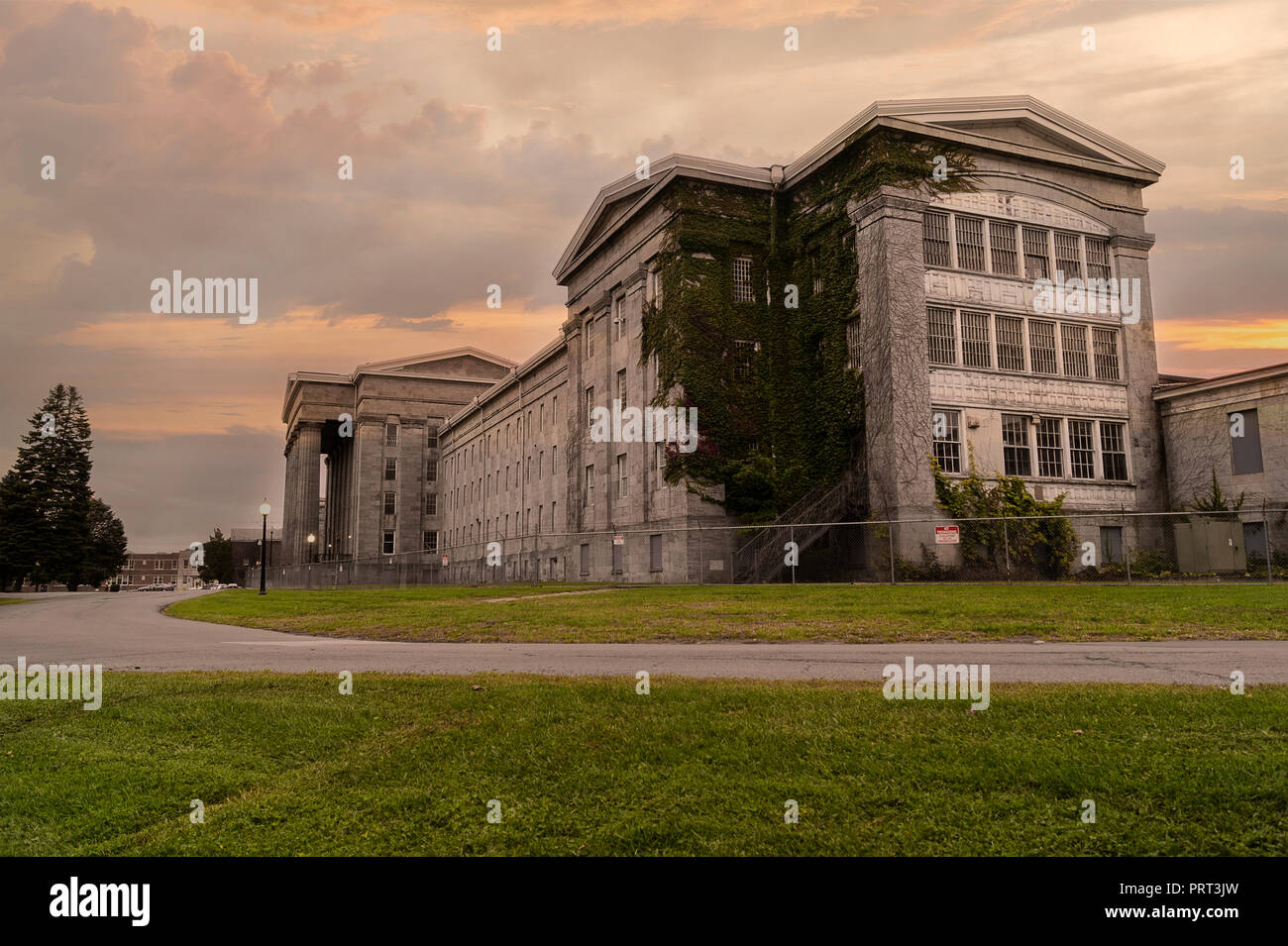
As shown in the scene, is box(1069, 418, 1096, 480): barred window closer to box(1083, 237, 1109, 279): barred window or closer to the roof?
box(1083, 237, 1109, 279): barred window

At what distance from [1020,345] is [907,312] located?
244 inches

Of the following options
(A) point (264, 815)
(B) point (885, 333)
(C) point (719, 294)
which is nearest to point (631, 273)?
(C) point (719, 294)

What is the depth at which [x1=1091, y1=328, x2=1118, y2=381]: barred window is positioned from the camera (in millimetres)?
38969

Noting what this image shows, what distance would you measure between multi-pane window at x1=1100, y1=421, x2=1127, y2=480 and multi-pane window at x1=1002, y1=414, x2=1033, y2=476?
3916mm

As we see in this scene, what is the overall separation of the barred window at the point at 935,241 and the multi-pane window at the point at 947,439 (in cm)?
634

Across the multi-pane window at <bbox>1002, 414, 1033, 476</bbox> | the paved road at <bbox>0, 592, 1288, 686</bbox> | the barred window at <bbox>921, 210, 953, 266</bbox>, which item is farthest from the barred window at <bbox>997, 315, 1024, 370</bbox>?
the paved road at <bbox>0, 592, 1288, 686</bbox>

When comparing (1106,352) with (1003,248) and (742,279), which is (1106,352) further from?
(742,279)

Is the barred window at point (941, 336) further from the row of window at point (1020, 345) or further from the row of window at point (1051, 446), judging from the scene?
the row of window at point (1051, 446)

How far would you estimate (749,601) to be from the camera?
22.9m

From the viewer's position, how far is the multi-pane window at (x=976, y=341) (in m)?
36.6

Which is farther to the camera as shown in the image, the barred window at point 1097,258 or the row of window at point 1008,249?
the barred window at point 1097,258

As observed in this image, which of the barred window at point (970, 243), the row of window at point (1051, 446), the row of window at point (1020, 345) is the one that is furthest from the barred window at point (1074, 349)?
the barred window at point (970, 243)

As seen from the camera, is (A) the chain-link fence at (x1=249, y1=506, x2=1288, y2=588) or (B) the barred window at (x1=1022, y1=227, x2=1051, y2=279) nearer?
(A) the chain-link fence at (x1=249, y1=506, x2=1288, y2=588)
